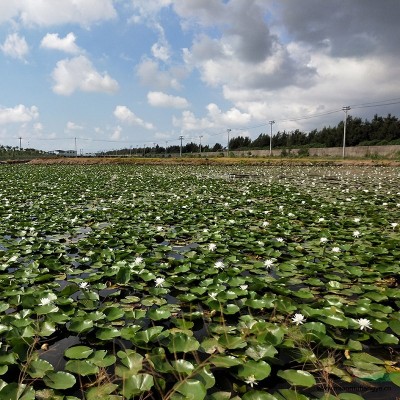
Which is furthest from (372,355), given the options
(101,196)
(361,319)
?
(101,196)

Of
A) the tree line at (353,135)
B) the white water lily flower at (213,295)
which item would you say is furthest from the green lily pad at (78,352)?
the tree line at (353,135)

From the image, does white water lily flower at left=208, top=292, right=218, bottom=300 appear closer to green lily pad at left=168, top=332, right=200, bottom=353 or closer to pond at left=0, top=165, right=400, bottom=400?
pond at left=0, top=165, right=400, bottom=400

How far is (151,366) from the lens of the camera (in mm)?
1819

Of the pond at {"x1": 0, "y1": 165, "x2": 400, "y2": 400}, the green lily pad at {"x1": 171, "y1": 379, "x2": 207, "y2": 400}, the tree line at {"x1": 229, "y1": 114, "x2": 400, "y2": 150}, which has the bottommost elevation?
the pond at {"x1": 0, "y1": 165, "x2": 400, "y2": 400}

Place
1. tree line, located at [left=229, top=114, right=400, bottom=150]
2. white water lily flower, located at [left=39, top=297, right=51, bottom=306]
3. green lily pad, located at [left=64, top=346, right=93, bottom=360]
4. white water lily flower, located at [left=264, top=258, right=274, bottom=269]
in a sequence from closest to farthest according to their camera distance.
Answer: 1. green lily pad, located at [left=64, top=346, right=93, bottom=360]
2. white water lily flower, located at [left=39, top=297, right=51, bottom=306]
3. white water lily flower, located at [left=264, top=258, right=274, bottom=269]
4. tree line, located at [left=229, top=114, right=400, bottom=150]

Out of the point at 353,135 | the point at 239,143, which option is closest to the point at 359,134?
the point at 353,135

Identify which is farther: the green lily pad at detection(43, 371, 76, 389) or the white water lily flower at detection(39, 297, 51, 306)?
the white water lily flower at detection(39, 297, 51, 306)

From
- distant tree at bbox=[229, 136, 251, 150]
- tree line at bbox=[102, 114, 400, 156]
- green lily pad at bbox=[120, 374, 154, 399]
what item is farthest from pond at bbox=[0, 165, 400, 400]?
distant tree at bbox=[229, 136, 251, 150]

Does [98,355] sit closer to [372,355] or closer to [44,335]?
[44,335]

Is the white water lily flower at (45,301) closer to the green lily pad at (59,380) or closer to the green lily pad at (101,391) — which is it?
the green lily pad at (59,380)

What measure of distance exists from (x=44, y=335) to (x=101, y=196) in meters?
7.17

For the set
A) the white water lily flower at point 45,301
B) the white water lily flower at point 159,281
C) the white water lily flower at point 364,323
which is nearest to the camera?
the white water lily flower at point 364,323

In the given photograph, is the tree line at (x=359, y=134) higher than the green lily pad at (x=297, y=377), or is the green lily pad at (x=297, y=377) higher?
the tree line at (x=359, y=134)

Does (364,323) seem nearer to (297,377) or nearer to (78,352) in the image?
(297,377)
